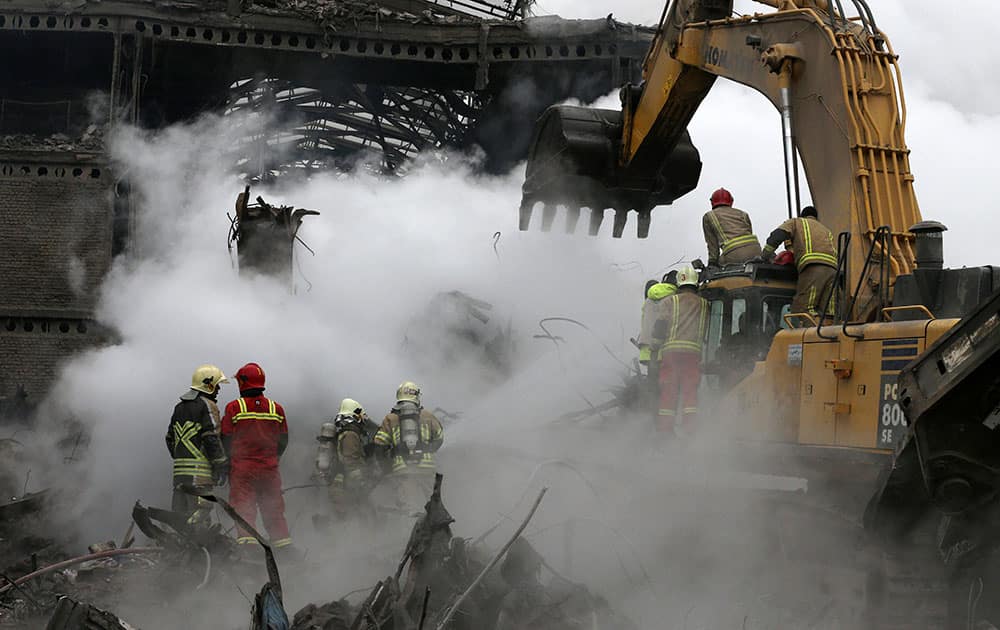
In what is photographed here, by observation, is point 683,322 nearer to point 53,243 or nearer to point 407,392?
point 407,392

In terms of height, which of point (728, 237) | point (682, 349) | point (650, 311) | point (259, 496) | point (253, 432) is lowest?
point (259, 496)

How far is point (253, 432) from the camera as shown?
9.52 metres

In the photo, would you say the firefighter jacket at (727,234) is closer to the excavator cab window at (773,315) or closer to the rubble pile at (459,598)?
the excavator cab window at (773,315)

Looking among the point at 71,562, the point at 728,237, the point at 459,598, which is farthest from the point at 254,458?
the point at 728,237

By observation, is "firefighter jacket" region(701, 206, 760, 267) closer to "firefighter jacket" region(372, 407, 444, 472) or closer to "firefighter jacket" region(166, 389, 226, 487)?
"firefighter jacket" region(372, 407, 444, 472)

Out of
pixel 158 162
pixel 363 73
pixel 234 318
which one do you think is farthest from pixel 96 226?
pixel 234 318

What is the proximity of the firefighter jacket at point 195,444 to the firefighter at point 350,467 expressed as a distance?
6.42 feet

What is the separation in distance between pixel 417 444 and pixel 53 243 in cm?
1348

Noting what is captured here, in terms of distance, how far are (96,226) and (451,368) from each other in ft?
28.0

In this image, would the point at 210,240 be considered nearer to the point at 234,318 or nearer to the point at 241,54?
the point at 234,318

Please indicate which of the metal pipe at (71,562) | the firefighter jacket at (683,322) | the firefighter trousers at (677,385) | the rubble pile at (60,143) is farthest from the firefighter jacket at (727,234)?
the rubble pile at (60,143)

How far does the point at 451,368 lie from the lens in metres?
17.2

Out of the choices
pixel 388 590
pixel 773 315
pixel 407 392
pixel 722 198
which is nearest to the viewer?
pixel 388 590

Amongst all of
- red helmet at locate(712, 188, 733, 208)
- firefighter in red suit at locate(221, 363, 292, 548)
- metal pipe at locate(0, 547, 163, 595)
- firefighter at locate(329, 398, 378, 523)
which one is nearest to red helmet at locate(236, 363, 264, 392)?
firefighter in red suit at locate(221, 363, 292, 548)
